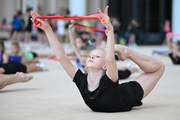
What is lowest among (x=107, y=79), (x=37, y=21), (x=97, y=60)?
(x=107, y=79)

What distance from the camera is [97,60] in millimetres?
5730

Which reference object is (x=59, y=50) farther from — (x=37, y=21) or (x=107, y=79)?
(x=107, y=79)

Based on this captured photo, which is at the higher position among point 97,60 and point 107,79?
point 97,60

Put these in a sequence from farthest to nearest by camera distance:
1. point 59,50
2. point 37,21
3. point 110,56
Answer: point 59,50
point 37,21
point 110,56

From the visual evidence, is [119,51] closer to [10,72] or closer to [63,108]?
[63,108]

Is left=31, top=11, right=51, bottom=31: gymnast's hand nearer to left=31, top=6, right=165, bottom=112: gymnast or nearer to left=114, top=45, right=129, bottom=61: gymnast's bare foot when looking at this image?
left=31, top=6, right=165, bottom=112: gymnast

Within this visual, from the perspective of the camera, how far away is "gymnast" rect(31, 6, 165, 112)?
18.4 ft

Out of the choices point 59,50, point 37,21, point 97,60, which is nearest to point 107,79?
point 97,60

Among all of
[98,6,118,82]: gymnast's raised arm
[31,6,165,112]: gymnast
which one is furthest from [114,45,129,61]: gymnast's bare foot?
[98,6,118,82]: gymnast's raised arm

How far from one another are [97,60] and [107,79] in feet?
0.85

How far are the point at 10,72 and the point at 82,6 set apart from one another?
1572 cm

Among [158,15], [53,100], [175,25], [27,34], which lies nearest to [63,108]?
[53,100]

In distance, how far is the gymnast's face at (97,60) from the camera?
572 cm

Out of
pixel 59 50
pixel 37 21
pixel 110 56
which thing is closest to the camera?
pixel 110 56
